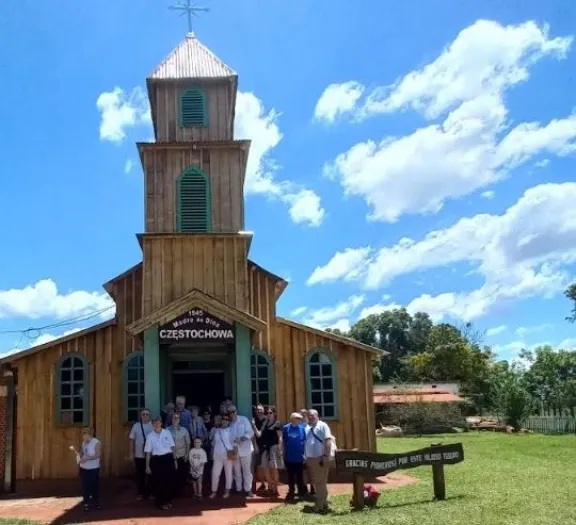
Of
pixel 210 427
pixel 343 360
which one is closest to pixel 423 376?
pixel 343 360

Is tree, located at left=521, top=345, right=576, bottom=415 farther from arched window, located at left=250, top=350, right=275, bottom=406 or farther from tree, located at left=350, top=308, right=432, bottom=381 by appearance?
arched window, located at left=250, top=350, right=275, bottom=406

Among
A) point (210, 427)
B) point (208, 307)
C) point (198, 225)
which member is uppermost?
point (198, 225)

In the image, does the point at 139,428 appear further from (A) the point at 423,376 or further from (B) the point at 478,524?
(A) the point at 423,376

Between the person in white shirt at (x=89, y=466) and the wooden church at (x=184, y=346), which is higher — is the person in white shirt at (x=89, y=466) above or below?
below

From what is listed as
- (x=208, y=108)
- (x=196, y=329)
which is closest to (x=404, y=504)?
(x=196, y=329)

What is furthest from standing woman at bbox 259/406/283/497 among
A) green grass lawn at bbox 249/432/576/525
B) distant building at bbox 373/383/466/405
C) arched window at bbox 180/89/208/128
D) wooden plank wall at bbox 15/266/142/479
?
distant building at bbox 373/383/466/405

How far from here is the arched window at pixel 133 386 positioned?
16.6 metres

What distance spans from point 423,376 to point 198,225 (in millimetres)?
42723

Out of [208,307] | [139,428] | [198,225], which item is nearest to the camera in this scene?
[139,428]

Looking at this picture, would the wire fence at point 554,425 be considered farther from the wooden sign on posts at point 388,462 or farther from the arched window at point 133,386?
the wooden sign on posts at point 388,462

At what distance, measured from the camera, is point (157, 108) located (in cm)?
1708

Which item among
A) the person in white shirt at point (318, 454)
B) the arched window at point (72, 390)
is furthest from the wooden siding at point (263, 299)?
the person in white shirt at point (318, 454)

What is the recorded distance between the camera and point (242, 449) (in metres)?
12.4

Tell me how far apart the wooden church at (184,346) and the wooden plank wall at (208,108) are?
0.02m
